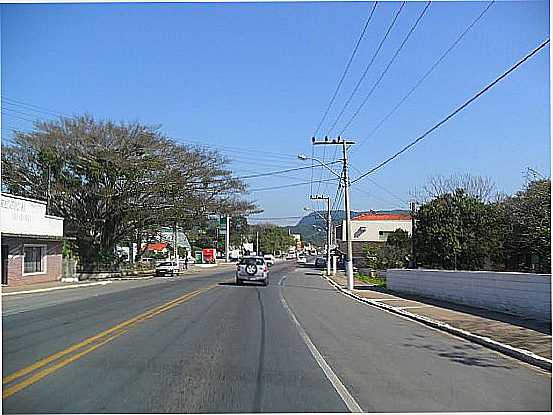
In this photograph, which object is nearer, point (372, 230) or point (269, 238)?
point (372, 230)

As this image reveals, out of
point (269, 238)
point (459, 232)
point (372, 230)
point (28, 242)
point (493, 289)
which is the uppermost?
point (269, 238)

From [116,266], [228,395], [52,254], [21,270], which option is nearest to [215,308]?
[228,395]

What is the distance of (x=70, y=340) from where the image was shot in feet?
48.1

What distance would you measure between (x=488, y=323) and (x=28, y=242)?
32429 mm

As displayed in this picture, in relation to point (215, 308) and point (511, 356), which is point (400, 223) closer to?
point (215, 308)

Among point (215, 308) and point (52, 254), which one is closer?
point (215, 308)

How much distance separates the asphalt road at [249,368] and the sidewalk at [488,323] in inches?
30.3

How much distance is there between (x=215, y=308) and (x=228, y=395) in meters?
15.1

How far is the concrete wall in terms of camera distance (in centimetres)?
1830

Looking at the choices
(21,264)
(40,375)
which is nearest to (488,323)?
(40,375)

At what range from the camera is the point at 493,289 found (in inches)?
854

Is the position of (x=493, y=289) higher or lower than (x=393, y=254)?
lower

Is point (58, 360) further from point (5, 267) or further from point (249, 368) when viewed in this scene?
point (5, 267)

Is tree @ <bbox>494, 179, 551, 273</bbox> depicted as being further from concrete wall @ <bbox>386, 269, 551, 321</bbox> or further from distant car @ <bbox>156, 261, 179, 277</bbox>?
distant car @ <bbox>156, 261, 179, 277</bbox>
